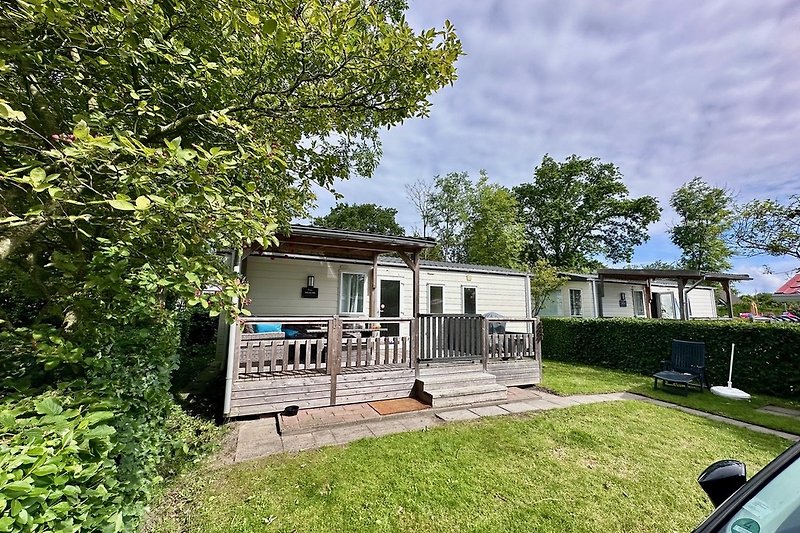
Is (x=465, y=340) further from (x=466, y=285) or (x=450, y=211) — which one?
(x=450, y=211)

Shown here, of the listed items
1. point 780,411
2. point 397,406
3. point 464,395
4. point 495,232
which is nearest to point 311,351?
point 397,406

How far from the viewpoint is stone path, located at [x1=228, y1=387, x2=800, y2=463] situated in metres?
4.34

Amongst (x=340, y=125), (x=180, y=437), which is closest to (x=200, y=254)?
(x=340, y=125)

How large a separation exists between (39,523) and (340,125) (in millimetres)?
3736

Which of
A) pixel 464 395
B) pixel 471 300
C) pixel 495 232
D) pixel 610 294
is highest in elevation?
pixel 495 232

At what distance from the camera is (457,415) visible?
5562mm

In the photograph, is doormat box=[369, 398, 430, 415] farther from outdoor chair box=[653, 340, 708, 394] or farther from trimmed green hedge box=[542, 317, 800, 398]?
trimmed green hedge box=[542, 317, 800, 398]

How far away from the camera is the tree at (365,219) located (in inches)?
1304

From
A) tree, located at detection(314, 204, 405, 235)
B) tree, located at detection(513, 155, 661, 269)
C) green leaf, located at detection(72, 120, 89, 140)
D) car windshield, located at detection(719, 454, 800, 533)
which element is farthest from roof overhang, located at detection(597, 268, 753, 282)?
tree, located at detection(314, 204, 405, 235)

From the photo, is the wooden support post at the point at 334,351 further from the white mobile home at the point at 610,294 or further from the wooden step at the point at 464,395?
the white mobile home at the point at 610,294

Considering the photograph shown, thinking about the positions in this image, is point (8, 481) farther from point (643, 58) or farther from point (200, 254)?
point (643, 58)

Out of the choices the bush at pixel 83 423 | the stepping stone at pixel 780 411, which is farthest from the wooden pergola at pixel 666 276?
the bush at pixel 83 423

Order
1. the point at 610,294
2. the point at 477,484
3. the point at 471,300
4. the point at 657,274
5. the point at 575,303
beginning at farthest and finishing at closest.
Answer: the point at 610,294, the point at 575,303, the point at 657,274, the point at 471,300, the point at 477,484

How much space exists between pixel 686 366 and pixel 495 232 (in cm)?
1619
